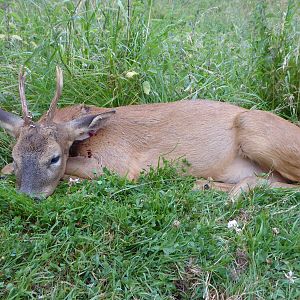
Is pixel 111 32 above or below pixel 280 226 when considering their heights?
above

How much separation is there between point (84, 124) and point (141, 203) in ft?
3.31

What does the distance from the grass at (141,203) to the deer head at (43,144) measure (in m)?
0.16

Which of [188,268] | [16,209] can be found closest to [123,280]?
[188,268]

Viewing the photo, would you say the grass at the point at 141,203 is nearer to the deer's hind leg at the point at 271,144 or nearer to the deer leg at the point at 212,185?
the deer leg at the point at 212,185

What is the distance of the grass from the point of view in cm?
377

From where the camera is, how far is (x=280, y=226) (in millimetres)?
4262

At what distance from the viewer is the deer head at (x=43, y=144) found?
4629mm

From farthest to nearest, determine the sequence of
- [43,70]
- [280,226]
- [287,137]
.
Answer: [43,70]
[287,137]
[280,226]

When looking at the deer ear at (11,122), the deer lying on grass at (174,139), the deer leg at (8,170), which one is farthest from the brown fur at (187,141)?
the deer leg at (8,170)

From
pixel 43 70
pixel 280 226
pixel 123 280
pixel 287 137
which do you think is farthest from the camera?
pixel 43 70

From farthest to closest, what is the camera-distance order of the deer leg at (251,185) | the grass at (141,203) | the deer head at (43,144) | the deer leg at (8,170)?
the deer leg at (8,170) → the deer leg at (251,185) → the deer head at (43,144) → the grass at (141,203)

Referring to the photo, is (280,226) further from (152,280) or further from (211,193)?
(152,280)

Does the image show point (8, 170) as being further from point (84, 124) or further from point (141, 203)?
point (141, 203)

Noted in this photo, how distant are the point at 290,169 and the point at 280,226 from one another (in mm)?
976
